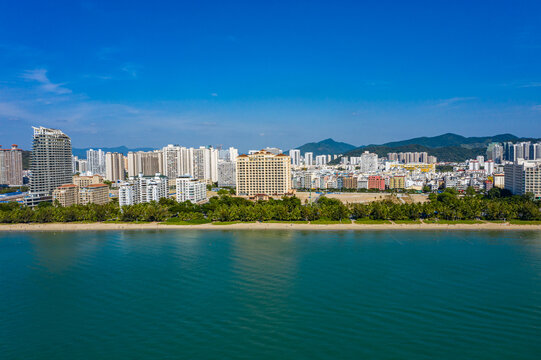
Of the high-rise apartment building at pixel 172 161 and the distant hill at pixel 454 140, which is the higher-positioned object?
the distant hill at pixel 454 140

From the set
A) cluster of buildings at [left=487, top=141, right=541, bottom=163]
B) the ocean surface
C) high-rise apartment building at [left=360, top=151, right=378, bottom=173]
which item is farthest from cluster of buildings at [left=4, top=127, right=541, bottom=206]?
cluster of buildings at [left=487, top=141, right=541, bottom=163]

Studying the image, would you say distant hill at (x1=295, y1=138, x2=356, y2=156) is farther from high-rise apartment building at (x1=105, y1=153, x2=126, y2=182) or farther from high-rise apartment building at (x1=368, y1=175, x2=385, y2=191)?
high-rise apartment building at (x1=368, y1=175, x2=385, y2=191)

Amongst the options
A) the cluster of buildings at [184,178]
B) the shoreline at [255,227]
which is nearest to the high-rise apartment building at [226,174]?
the cluster of buildings at [184,178]

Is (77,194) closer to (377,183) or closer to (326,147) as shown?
(377,183)

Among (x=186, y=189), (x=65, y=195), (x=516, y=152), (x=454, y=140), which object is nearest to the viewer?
(x=65, y=195)

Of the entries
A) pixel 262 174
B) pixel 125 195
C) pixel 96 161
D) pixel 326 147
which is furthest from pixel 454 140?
pixel 125 195

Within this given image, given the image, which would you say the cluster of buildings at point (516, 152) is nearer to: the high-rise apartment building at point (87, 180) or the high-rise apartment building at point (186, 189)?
the high-rise apartment building at point (186, 189)
